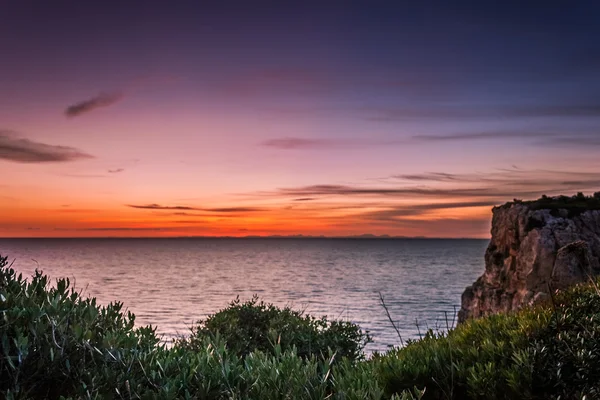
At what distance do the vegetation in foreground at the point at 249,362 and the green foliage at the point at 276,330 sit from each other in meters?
9.11

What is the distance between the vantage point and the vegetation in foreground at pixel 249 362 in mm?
5066

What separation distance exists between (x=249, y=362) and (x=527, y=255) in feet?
96.0

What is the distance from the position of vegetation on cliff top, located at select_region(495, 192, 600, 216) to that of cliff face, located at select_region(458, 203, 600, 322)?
32 centimetres

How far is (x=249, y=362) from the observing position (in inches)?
228

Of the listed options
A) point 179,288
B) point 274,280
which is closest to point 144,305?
point 179,288

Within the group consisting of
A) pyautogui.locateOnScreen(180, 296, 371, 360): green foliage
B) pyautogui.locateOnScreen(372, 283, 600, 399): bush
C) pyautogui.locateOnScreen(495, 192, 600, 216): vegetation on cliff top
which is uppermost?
pyautogui.locateOnScreen(495, 192, 600, 216): vegetation on cliff top

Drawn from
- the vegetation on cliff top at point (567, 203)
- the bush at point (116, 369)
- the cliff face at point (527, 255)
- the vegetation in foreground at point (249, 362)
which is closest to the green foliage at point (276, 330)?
the vegetation in foreground at point (249, 362)

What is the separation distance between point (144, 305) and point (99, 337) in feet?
281

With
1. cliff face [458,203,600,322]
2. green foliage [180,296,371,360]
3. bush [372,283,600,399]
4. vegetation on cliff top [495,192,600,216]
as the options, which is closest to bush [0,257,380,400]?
bush [372,283,600,399]

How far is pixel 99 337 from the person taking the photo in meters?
5.84

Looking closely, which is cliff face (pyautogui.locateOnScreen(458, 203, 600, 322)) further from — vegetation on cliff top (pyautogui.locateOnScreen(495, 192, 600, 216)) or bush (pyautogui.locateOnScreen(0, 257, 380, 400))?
bush (pyautogui.locateOnScreen(0, 257, 380, 400))

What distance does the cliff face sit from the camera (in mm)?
28730

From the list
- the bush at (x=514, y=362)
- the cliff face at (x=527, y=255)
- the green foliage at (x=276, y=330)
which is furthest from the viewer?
the cliff face at (x=527, y=255)

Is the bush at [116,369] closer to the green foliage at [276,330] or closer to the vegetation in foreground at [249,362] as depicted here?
the vegetation in foreground at [249,362]
